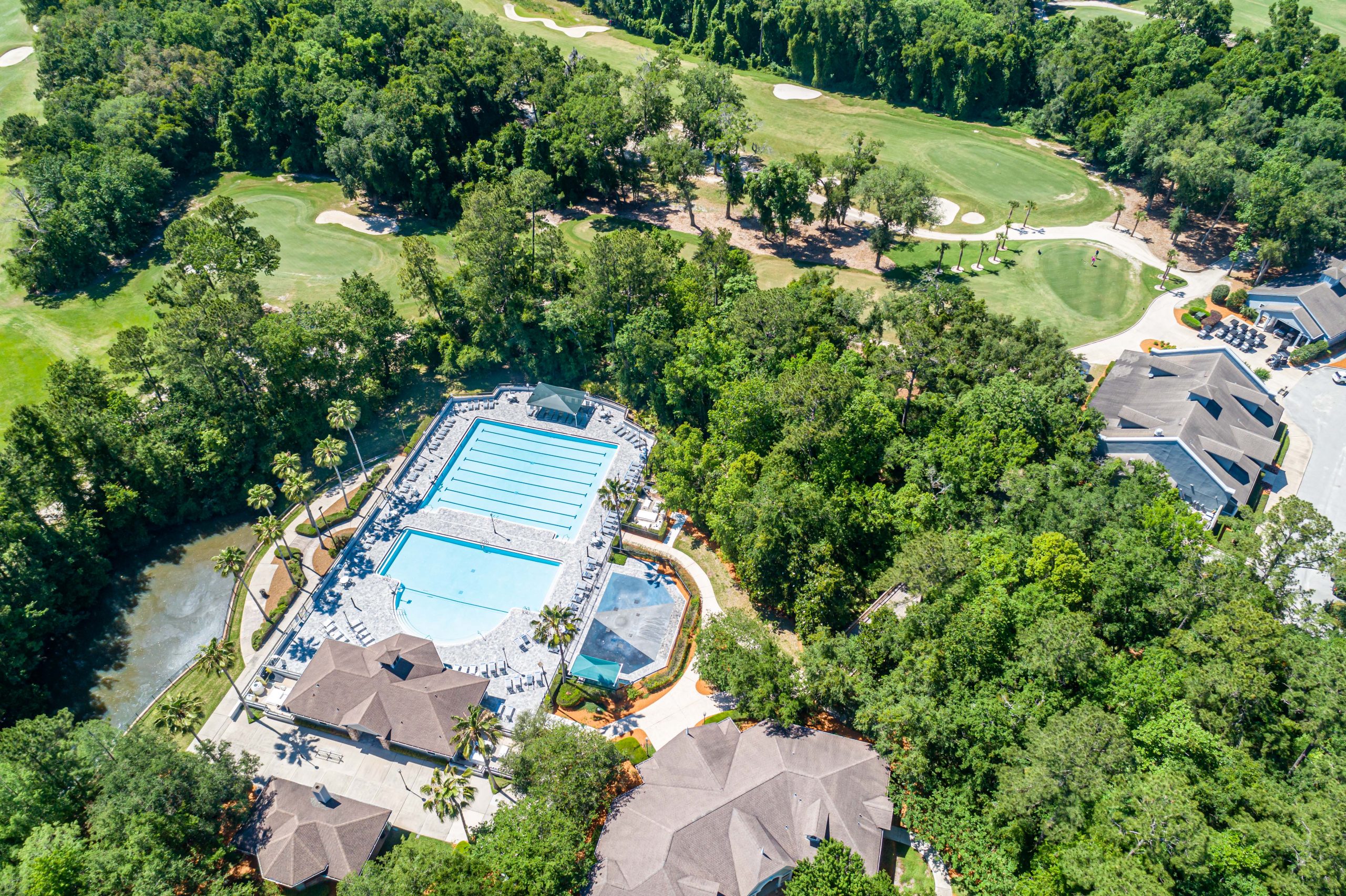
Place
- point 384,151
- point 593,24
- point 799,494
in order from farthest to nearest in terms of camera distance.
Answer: point 593,24 < point 384,151 < point 799,494

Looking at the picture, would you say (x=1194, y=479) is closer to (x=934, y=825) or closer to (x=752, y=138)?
(x=934, y=825)

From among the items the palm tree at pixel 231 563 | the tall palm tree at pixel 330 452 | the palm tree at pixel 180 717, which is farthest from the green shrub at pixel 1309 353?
the palm tree at pixel 180 717

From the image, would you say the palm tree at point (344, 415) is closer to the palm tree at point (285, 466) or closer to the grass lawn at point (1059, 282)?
the palm tree at point (285, 466)

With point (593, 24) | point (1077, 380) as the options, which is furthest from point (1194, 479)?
point (593, 24)

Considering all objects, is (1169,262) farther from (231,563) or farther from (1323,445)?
(231,563)

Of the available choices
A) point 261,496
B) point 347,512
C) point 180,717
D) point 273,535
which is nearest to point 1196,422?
point 347,512
